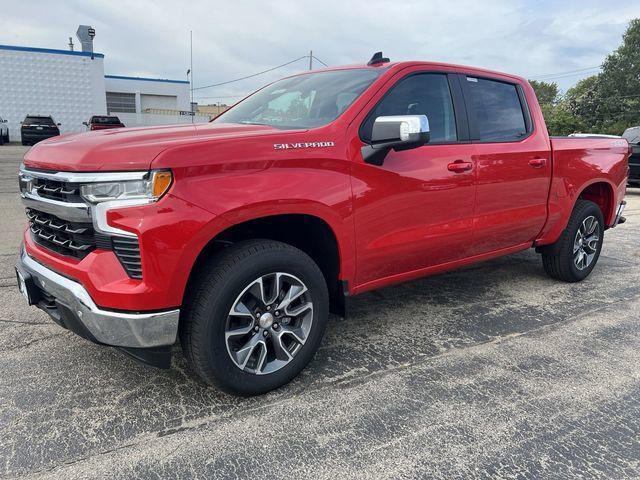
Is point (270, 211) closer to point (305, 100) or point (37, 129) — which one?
point (305, 100)

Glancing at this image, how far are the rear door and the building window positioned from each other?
4265 cm

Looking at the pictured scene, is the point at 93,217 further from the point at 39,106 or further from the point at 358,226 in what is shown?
the point at 39,106

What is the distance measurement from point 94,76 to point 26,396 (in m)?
36.1

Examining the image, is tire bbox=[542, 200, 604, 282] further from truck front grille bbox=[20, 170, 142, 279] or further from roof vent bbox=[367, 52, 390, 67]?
truck front grille bbox=[20, 170, 142, 279]

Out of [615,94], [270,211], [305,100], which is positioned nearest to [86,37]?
[305,100]

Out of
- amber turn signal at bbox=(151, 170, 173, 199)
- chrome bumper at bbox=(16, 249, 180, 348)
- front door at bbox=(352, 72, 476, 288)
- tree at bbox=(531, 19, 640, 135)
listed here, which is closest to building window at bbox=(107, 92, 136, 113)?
tree at bbox=(531, 19, 640, 135)

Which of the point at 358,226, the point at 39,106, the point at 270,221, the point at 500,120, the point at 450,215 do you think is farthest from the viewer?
the point at 39,106

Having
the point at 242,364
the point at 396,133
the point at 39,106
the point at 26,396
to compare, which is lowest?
the point at 26,396

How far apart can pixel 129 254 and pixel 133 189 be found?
30cm

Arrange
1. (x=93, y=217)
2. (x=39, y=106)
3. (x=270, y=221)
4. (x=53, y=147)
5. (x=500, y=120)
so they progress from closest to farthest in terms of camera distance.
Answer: (x=93, y=217), (x=53, y=147), (x=270, y=221), (x=500, y=120), (x=39, y=106)

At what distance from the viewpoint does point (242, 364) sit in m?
2.67

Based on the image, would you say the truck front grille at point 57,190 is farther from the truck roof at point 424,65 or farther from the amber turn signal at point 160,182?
the truck roof at point 424,65

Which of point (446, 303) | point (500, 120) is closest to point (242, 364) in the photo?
point (446, 303)

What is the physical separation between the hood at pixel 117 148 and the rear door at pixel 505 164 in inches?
69.0
